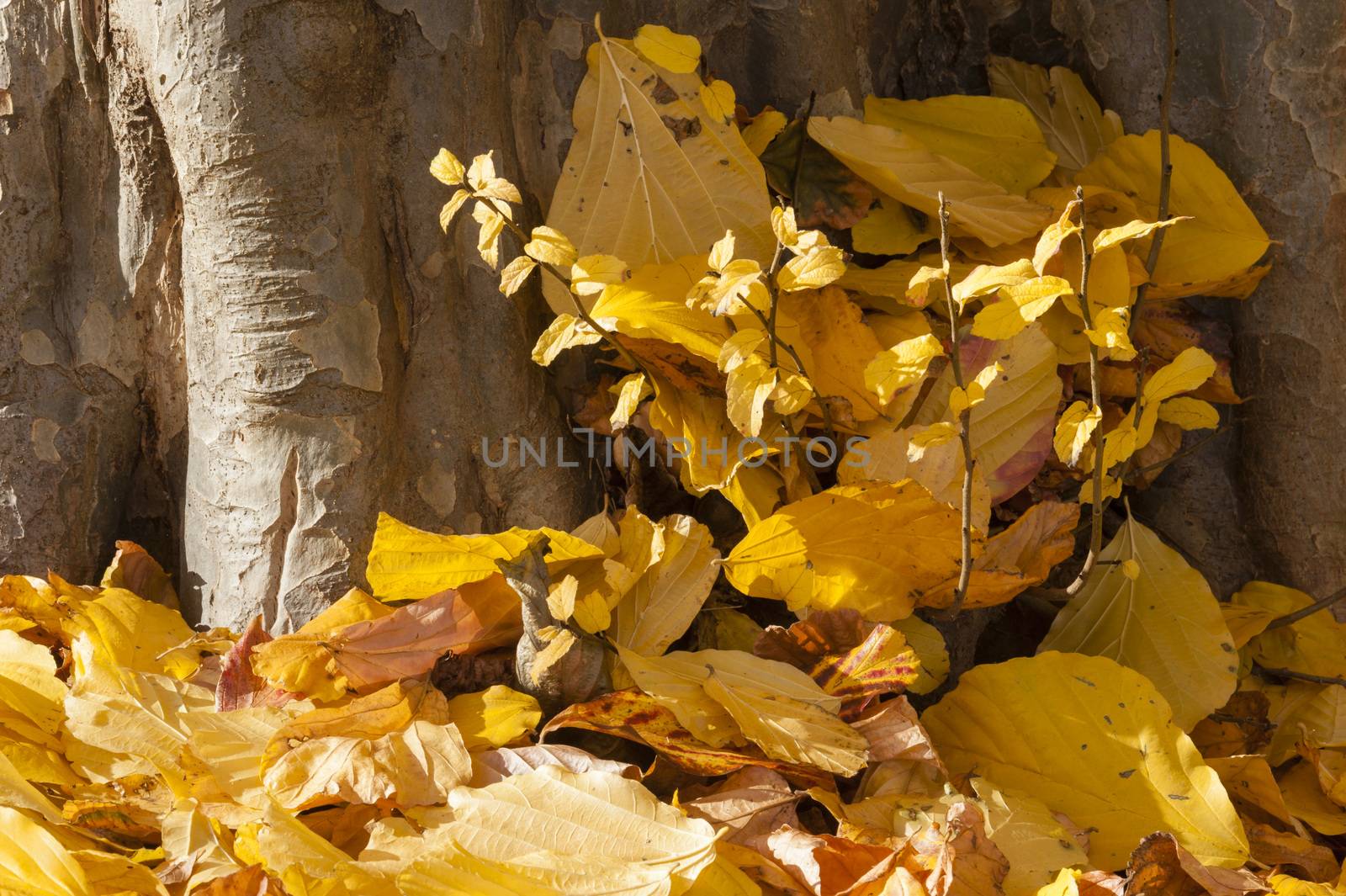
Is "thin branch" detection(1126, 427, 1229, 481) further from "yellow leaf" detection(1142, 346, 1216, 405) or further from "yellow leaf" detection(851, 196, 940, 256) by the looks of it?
"yellow leaf" detection(851, 196, 940, 256)

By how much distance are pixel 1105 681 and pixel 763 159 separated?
0.81 metres

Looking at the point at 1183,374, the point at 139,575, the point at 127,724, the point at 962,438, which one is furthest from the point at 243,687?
the point at 1183,374

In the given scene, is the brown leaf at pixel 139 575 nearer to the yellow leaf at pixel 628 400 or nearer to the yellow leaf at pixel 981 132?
the yellow leaf at pixel 628 400

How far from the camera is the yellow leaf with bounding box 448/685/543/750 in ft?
3.82

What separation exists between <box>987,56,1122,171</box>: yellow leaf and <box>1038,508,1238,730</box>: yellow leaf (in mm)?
571

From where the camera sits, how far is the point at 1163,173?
4.58ft

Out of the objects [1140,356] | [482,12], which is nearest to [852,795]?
[1140,356]

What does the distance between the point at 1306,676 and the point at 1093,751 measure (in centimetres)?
53

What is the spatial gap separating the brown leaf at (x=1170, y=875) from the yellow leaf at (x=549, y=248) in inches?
32.5

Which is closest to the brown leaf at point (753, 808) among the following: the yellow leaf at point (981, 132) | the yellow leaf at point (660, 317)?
the yellow leaf at point (660, 317)

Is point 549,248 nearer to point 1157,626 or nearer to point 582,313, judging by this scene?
point 582,313

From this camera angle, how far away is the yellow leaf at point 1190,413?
1426 millimetres

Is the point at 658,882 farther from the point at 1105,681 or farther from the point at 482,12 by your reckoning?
the point at 482,12

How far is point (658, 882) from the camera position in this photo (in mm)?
960
